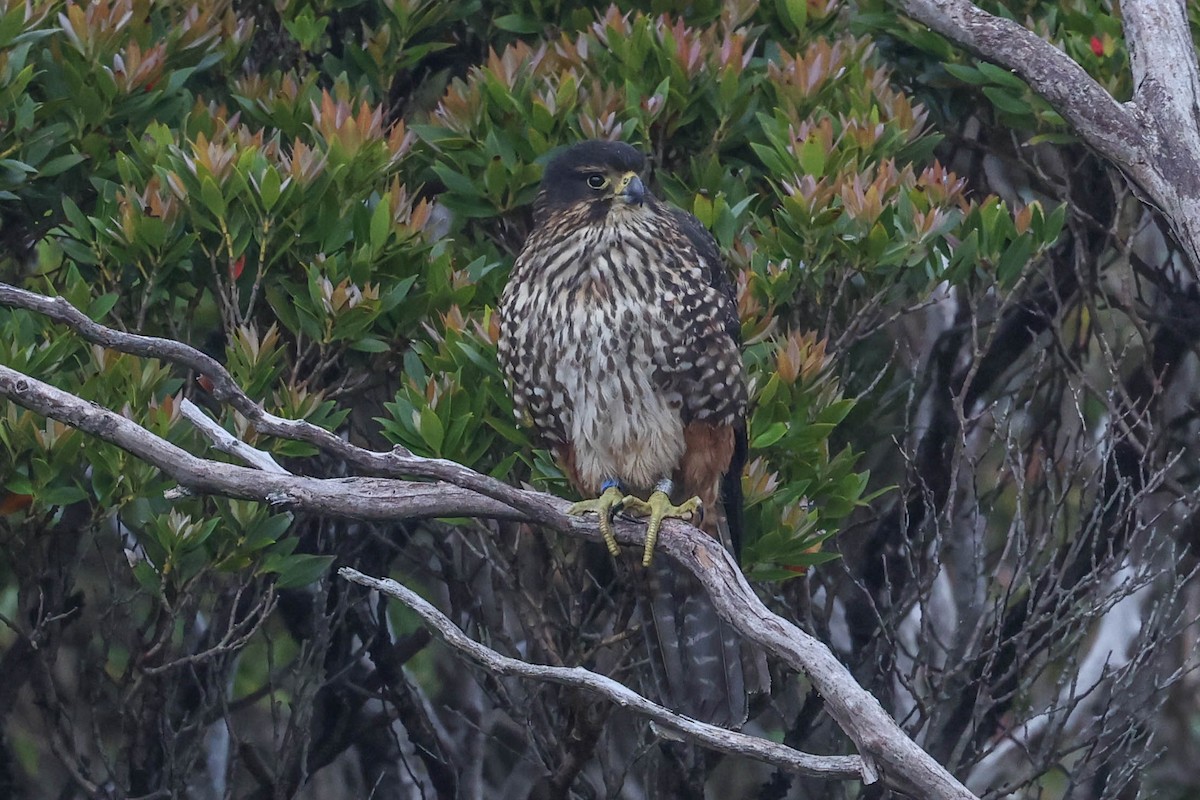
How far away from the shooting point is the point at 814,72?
4.01 meters

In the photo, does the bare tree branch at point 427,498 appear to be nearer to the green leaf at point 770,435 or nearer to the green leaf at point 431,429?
the green leaf at point 431,429

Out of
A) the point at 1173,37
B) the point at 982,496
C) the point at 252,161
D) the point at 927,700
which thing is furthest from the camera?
the point at 982,496

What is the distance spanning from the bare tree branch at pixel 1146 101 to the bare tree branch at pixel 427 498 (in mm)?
1103

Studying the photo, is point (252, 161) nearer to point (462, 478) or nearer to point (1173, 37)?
point (462, 478)

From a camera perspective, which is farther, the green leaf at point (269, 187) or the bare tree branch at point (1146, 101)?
the green leaf at point (269, 187)

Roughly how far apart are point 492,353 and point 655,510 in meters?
0.53

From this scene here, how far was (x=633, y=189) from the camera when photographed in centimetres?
354

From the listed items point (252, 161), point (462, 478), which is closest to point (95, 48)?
point (252, 161)

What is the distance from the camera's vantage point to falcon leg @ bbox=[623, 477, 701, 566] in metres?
3.30

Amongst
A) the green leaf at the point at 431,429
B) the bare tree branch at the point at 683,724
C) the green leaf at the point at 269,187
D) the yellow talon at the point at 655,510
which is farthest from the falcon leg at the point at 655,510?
the green leaf at the point at 269,187

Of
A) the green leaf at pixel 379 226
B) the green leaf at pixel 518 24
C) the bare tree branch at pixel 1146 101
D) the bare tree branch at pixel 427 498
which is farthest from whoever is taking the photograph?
the green leaf at pixel 518 24

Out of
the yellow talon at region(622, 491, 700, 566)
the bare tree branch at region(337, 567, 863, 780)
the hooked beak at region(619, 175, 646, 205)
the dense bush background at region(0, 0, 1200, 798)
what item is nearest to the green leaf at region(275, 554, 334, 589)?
the dense bush background at region(0, 0, 1200, 798)

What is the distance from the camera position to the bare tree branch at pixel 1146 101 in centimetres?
303

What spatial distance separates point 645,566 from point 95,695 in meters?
1.47
